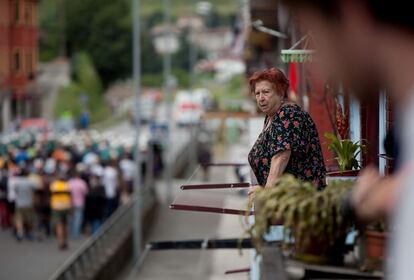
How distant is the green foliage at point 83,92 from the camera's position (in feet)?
296

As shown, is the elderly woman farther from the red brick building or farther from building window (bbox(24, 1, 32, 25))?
building window (bbox(24, 1, 32, 25))

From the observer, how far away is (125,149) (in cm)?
4206

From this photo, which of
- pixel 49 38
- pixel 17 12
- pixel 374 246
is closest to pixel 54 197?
pixel 374 246

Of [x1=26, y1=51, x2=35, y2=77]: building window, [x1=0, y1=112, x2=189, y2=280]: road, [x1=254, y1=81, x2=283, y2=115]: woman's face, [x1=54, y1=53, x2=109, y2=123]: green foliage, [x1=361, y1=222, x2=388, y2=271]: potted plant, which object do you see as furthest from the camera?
[x1=54, y1=53, x2=109, y2=123]: green foliage

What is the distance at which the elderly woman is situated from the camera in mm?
5828

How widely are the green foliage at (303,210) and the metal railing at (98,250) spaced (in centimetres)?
1176

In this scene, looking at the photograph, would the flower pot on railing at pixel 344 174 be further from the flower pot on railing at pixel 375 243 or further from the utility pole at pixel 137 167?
the utility pole at pixel 137 167

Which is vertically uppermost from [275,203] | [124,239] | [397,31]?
[397,31]

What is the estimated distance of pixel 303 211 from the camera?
181 inches

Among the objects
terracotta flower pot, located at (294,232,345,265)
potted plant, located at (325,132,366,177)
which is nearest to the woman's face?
terracotta flower pot, located at (294,232,345,265)

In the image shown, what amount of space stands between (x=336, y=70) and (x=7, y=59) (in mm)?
65194

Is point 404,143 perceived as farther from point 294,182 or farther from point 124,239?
point 124,239

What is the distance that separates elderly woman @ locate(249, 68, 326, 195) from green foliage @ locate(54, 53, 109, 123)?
82.2 meters

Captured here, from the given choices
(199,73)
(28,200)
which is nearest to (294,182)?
(28,200)
